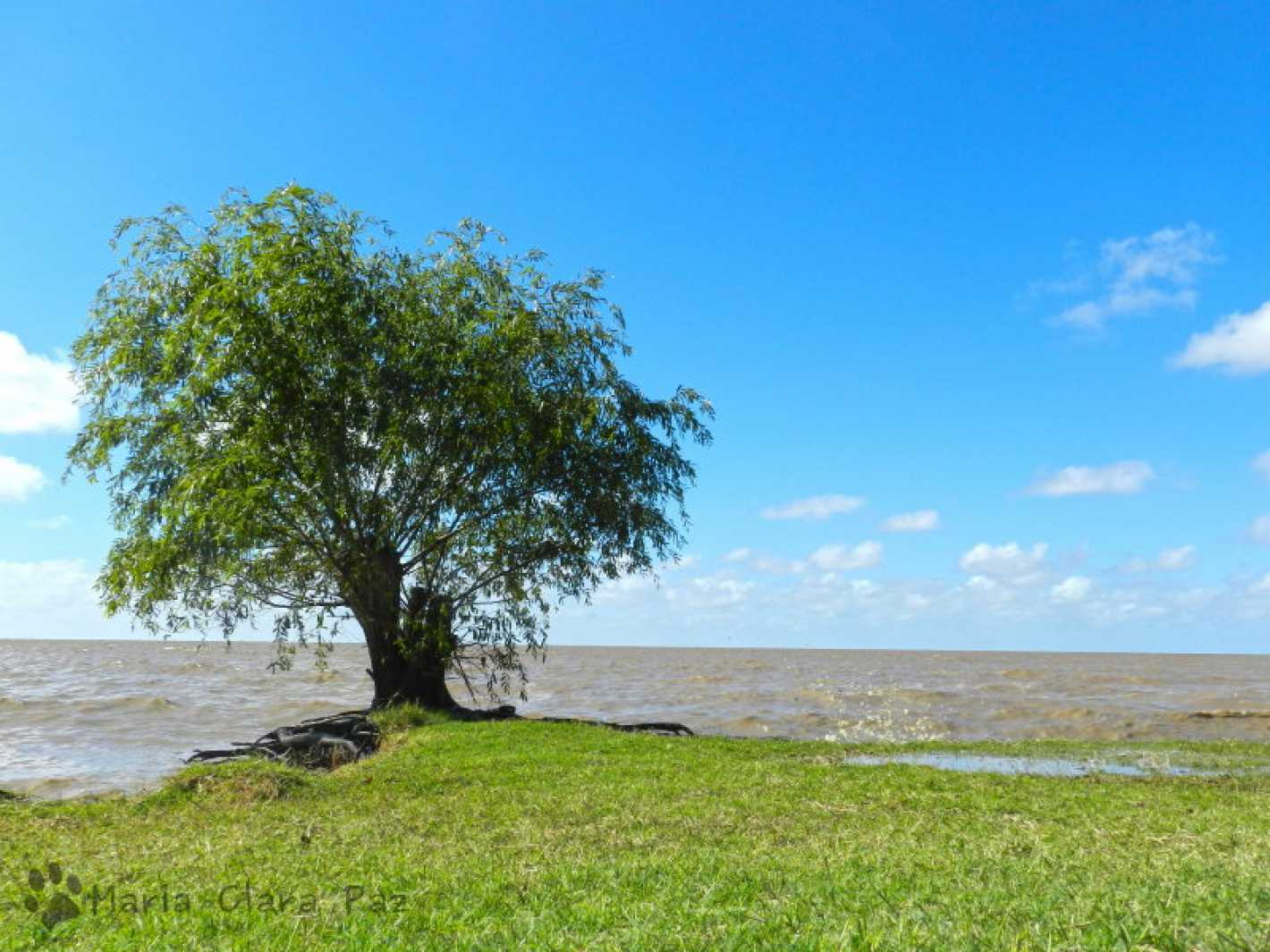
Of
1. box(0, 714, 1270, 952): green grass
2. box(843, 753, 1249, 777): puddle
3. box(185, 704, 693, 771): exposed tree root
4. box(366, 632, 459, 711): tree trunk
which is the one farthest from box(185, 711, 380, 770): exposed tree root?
box(843, 753, 1249, 777): puddle

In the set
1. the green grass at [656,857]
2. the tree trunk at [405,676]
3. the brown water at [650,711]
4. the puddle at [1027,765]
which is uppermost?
the tree trunk at [405,676]

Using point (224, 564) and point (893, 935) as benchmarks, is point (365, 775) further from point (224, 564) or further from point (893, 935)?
point (893, 935)

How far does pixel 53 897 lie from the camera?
306 inches

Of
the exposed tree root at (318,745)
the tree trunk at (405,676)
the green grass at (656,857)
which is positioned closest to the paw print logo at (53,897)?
the green grass at (656,857)

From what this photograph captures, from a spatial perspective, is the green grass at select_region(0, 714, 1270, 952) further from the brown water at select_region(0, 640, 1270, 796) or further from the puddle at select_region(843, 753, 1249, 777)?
the brown water at select_region(0, 640, 1270, 796)

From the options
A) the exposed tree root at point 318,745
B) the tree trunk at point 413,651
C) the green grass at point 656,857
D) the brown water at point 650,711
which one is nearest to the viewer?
the green grass at point 656,857

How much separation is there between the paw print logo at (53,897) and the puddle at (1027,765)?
1276cm

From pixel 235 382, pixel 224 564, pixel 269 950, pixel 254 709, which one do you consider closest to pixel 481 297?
pixel 235 382

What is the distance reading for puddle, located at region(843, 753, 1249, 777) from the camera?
59.8 ft

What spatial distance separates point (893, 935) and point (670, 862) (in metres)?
3.26

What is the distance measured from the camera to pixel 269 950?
5938 mm

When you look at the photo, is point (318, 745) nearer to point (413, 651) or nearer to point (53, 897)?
point (413, 651)

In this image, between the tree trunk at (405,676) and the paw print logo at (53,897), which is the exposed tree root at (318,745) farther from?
the paw print logo at (53,897)

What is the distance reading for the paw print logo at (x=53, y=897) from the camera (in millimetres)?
7211
